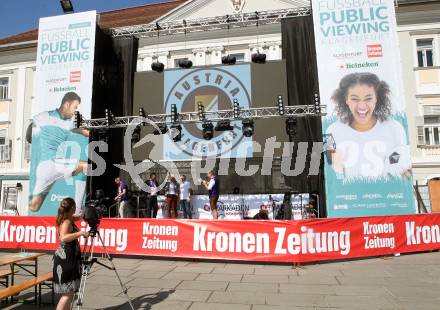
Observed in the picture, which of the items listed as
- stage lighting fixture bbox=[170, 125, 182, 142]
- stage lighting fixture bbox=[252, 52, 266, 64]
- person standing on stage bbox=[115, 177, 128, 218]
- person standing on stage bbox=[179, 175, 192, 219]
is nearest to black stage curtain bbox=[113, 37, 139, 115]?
stage lighting fixture bbox=[170, 125, 182, 142]

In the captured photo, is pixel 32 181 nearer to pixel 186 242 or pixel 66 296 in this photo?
pixel 186 242

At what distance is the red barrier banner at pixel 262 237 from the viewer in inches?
324

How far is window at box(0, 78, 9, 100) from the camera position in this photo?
23.2 meters

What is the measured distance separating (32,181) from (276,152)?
31.9ft

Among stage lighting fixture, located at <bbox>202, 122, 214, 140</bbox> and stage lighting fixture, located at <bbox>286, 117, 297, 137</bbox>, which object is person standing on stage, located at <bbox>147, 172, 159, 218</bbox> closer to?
stage lighting fixture, located at <bbox>202, 122, 214, 140</bbox>

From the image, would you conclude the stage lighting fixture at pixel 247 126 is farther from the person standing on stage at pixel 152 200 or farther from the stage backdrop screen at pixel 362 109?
the person standing on stage at pixel 152 200

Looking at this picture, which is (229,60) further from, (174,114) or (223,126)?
(174,114)

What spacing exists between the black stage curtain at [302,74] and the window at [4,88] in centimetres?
1771

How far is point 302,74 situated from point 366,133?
359 centimetres

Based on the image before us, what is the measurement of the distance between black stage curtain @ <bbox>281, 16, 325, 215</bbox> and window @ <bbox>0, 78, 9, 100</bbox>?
58.1 feet

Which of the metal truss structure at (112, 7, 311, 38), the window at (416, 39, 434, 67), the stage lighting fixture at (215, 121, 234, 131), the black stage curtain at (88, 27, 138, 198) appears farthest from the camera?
the window at (416, 39, 434, 67)

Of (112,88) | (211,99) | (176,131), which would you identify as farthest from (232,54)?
(176,131)

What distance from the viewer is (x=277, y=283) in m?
6.78

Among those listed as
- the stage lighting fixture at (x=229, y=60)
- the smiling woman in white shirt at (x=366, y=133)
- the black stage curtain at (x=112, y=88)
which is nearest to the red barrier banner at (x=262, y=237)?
the smiling woman in white shirt at (x=366, y=133)
